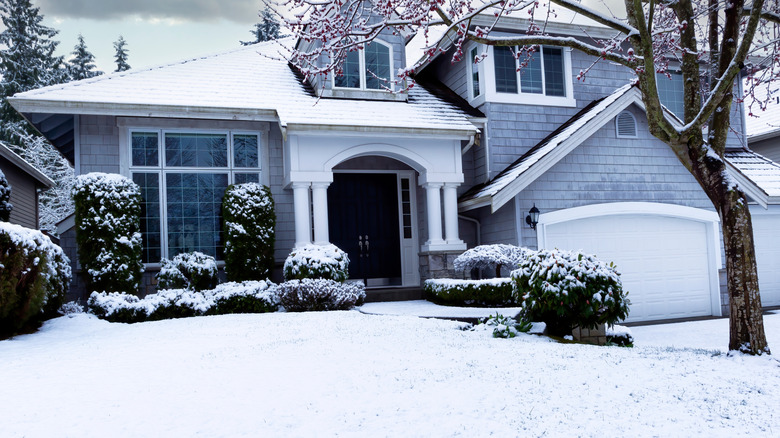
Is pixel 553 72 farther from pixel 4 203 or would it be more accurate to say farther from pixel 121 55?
pixel 121 55

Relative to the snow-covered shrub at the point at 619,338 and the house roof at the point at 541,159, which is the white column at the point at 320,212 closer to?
the house roof at the point at 541,159

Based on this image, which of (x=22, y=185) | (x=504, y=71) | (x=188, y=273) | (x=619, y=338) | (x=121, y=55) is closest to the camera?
(x=619, y=338)

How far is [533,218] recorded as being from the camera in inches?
465

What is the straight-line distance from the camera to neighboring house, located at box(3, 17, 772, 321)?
11398 millimetres

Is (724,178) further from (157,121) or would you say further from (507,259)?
(157,121)

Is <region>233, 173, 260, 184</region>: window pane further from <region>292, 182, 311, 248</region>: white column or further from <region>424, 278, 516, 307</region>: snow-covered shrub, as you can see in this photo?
<region>424, 278, 516, 307</region>: snow-covered shrub

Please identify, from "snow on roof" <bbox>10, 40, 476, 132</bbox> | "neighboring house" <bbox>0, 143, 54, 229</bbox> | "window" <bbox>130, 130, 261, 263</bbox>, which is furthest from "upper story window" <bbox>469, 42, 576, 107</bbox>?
"neighboring house" <bbox>0, 143, 54, 229</bbox>

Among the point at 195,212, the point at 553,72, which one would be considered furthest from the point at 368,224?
the point at 553,72

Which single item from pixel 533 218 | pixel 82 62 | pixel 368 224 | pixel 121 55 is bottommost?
pixel 533 218

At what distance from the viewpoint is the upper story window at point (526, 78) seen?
44.6ft

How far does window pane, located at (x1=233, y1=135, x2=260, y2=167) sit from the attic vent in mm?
7352

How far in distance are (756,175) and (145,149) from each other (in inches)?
526

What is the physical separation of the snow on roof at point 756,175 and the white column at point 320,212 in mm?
8010

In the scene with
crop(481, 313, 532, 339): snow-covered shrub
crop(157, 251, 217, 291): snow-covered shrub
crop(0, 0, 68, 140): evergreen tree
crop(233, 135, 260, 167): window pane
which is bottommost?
crop(481, 313, 532, 339): snow-covered shrub
